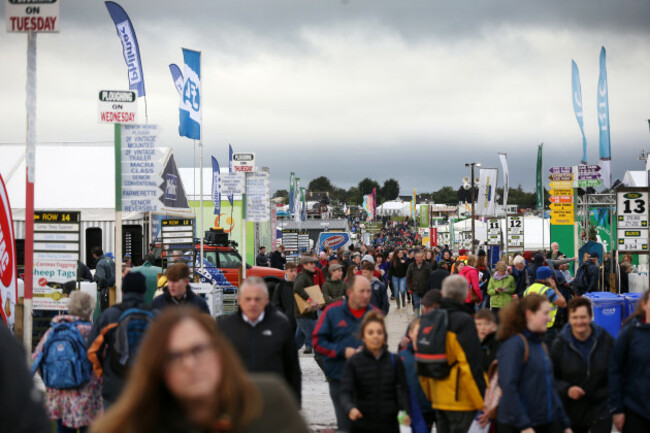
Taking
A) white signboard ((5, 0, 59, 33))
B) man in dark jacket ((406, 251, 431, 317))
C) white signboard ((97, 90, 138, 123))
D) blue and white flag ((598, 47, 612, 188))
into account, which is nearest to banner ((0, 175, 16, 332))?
white signboard ((97, 90, 138, 123))

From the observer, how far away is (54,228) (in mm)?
11789

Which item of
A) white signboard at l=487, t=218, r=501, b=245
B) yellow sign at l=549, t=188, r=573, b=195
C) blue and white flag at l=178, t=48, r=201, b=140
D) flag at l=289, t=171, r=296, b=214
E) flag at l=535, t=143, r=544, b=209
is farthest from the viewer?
flag at l=289, t=171, r=296, b=214

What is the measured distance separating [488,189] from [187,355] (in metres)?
38.7

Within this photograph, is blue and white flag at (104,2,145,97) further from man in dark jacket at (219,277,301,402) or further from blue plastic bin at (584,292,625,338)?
man in dark jacket at (219,277,301,402)

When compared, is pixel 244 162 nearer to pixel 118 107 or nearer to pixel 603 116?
pixel 118 107

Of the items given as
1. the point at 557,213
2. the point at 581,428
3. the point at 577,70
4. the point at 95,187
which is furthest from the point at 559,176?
the point at 581,428

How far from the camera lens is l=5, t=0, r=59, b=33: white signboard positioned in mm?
8445

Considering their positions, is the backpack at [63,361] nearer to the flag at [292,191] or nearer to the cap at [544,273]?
the cap at [544,273]

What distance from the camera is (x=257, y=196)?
1867 cm

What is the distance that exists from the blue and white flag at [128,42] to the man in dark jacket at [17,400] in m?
17.5

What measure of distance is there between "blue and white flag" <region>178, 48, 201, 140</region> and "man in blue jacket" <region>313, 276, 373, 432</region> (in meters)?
13.5

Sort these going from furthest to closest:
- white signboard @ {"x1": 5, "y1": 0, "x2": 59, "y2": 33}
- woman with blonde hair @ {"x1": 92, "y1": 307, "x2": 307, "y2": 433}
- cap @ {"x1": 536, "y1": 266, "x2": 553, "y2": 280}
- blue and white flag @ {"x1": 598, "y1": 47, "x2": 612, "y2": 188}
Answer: blue and white flag @ {"x1": 598, "y1": 47, "x2": 612, "y2": 188}
cap @ {"x1": 536, "y1": 266, "x2": 553, "y2": 280}
white signboard @ {"x1": 5, "y1": 0, "x2": 59, "y2": 33}
woman with blonde hair @ {"x1": 92, "y1": 307, "x2": 307, "y2": 433}

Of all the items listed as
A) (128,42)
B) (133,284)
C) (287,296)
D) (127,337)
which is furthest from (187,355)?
(128,42)

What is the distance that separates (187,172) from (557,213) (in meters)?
26.4
